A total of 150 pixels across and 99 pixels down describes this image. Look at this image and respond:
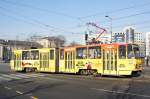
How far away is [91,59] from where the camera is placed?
29.3 m

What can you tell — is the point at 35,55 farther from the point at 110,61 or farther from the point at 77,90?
the point at 77,90

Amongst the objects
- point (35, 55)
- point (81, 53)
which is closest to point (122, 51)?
point (81, 53)

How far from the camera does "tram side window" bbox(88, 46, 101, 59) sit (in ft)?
93.9

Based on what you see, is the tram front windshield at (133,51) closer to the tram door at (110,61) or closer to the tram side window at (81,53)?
the tram door at (110,61)

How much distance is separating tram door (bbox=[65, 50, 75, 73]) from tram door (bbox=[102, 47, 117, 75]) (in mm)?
4331

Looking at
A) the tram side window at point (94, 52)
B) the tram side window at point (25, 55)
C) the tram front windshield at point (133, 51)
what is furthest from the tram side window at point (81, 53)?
the tram side window at point (25, 55)

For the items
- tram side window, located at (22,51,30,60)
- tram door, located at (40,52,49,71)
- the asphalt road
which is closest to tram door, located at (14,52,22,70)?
tram side window, located at (22,51,30,60)

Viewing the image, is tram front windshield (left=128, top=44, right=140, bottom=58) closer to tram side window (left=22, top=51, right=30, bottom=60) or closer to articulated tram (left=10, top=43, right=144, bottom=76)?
articulated tram (left=10, top=43, right=144, bottom=76)

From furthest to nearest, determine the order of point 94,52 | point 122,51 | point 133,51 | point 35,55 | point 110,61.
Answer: point 35,55 < point 94,52 < point 110,61 < point 122,51 < point 133,51

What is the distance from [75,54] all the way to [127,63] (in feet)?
21.7

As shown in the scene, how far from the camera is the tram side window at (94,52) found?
2862 cm

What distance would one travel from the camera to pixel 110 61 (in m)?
27.2

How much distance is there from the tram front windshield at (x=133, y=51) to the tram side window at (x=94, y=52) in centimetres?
317

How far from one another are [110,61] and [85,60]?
331 cm
